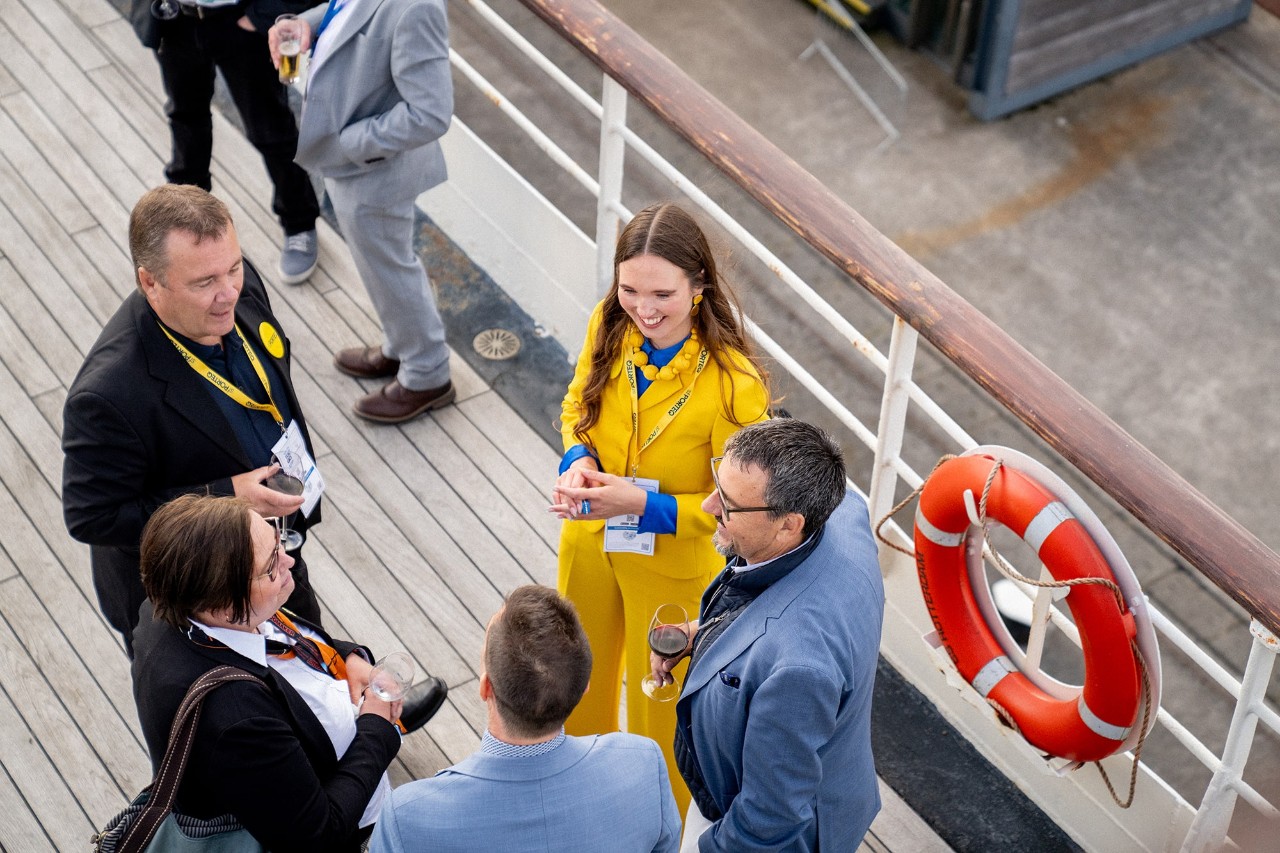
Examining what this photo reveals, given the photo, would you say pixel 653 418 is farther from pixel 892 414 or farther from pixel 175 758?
pixel 175 758

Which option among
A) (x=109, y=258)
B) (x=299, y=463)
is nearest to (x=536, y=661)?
(x=299, y=463)

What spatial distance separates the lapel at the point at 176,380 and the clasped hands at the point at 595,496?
2.24ft

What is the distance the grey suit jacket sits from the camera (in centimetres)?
340

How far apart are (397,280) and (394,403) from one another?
1.20 feet

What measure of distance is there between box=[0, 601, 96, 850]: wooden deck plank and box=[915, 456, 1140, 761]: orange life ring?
192 centimetres

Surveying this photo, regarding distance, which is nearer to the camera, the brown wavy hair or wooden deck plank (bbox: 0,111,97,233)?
the brown wavy hair

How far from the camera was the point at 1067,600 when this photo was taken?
261 centimetres

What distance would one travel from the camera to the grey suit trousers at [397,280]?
3689 mm

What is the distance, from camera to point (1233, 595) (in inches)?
93.0

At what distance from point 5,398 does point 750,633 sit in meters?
2.68

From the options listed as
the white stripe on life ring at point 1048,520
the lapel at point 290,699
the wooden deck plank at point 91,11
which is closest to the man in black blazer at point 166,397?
the lapel at point 290,699

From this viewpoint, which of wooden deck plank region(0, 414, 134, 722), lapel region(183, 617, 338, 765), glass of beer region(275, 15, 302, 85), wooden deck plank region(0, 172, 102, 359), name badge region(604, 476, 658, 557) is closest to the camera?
lapel region(183, 617, 338, 765)

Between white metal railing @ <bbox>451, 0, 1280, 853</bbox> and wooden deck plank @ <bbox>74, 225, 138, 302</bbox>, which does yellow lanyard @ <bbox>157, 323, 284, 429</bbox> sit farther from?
wooden deck plank @ <bbox>74, 225, 138, 302</bbox>

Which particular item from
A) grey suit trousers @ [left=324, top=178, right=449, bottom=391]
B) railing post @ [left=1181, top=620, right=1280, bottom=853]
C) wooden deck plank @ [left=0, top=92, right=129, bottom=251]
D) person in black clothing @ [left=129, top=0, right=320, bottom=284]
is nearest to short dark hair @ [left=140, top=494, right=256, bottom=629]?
grey suit trousers @ [left=324, top=178, right=449, bottom=391]
